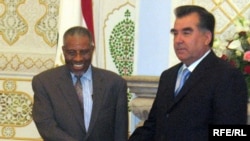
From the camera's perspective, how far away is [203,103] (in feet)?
8.74

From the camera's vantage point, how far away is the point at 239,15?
4.31 m

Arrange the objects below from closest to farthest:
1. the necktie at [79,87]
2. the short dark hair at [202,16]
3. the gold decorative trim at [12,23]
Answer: the short dark hair at [202,16] → the necktie at [79,87] → the gold decorative trim at [12,23]

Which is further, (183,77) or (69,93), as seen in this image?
(69,93)

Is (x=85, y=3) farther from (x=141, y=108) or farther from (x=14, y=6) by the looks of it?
(x=14, y=6)

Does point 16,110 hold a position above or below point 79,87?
below

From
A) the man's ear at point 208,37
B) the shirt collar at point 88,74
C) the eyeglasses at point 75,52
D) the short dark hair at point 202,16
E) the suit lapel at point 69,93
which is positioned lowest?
the suit lapel at point 69,93

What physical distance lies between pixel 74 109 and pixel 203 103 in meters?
0.81

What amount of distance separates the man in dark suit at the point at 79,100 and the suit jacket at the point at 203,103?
458 mm

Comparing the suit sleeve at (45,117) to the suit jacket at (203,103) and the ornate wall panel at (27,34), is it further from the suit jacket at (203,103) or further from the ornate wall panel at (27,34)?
the ornate wall panel at (27,34)

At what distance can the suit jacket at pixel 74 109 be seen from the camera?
3178 mm

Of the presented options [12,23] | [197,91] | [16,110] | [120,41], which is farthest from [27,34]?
[197,91]

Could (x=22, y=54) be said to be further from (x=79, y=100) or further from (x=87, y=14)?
(x=79, y=100)

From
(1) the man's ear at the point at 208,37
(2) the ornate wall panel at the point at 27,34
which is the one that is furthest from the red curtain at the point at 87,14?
(1) the man's ear at the point at 208,37

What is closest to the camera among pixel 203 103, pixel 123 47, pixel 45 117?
pixel 203 103
